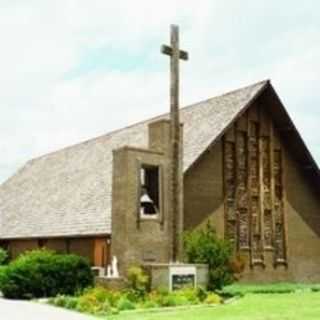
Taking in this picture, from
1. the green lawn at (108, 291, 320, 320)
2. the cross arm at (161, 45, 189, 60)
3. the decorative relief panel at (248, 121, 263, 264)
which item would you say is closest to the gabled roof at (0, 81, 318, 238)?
the decorative relief panel at (248, 121, 263, 264)

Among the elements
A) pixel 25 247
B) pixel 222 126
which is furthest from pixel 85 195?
pixel 222 126

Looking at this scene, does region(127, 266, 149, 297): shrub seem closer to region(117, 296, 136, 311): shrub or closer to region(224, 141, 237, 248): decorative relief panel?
region(117, 296, 136, 311): shrub

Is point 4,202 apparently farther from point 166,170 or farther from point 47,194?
point 166,170

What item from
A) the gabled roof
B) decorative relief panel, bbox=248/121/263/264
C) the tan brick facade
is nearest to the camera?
the tan brick facade

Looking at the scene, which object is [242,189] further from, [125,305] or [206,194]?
[125,305]

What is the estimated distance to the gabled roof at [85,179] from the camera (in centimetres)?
3644

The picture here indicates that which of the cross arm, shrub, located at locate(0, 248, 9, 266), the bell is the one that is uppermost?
the cross arm

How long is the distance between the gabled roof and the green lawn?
37.4ft

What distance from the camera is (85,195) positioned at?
39688 millimetres

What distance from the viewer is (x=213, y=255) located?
2945cm

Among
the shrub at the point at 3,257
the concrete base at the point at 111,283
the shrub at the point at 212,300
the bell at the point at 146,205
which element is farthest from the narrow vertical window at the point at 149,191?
the shrub at the point at 3,257

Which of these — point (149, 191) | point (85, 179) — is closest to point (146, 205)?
point (149, 191)

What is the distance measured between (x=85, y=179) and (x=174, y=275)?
1579 centimetres

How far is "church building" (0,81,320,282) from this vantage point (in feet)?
102
